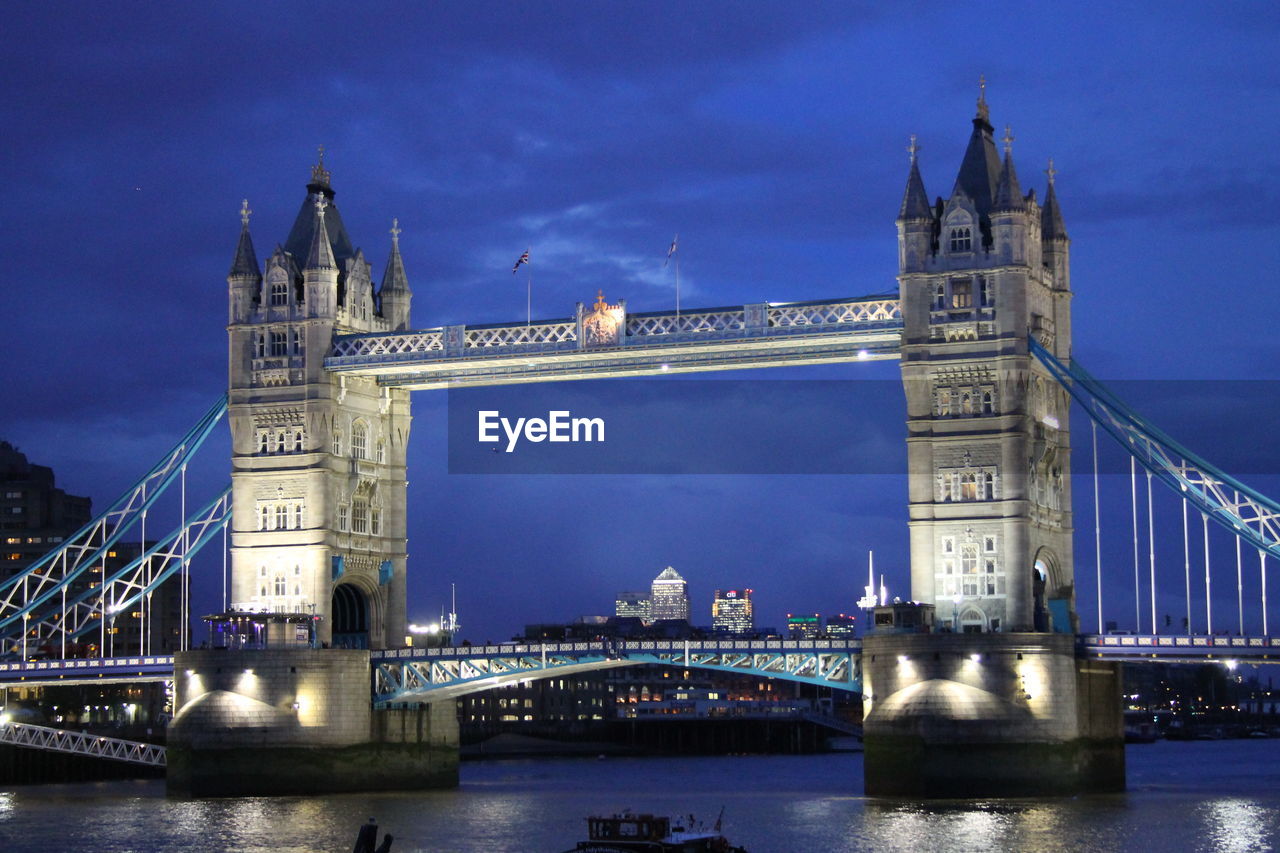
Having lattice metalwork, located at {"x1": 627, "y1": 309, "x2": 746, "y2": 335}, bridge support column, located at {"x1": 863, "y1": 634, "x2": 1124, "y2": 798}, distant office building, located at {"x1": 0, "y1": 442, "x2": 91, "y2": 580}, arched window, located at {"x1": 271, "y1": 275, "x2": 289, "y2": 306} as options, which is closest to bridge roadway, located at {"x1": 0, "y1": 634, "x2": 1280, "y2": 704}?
bridge support column, located at {"x1": 863, "y1": 634, "x2": 1124, "y2": 798}

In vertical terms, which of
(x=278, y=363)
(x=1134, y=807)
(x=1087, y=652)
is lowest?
(x=1134, y=807)

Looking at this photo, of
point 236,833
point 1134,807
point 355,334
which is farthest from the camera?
point 355,334

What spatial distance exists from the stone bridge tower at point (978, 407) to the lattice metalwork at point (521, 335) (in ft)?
53.0

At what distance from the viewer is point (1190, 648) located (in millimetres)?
87938

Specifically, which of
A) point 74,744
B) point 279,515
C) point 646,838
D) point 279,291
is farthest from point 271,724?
point 646,838

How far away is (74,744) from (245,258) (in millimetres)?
28392

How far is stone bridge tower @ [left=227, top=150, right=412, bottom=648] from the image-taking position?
104 metres

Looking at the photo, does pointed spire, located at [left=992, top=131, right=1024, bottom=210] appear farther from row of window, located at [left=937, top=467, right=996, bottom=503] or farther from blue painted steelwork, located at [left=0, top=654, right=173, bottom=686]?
blue painted steelwork, located at [left=0, top=654, right=173, bottom=686]

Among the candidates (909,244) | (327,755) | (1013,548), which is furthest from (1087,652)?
(327,755)

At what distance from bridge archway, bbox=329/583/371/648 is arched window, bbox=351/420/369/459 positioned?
6.50 meters

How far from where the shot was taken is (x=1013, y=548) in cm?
9206

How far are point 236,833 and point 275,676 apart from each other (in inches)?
678

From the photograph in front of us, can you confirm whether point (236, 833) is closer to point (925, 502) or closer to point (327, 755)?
point (327, 755)

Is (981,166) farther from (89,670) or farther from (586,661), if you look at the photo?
(89,670)
